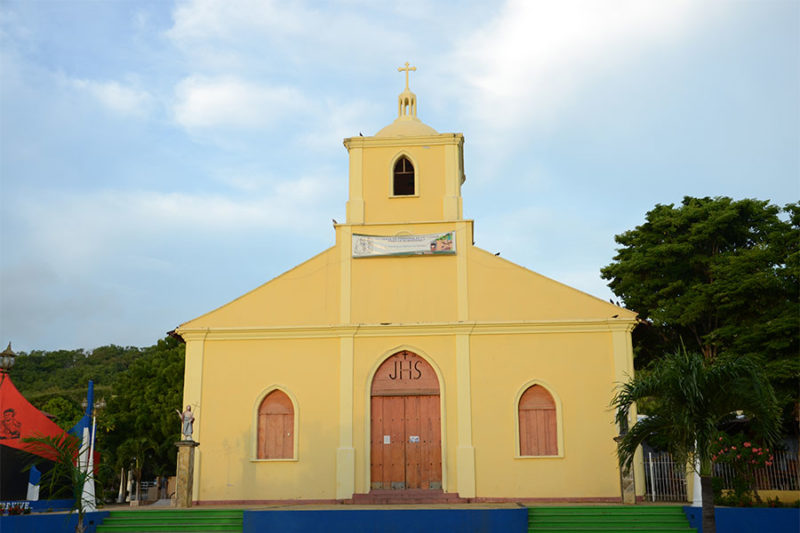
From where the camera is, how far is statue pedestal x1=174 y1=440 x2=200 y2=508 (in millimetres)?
18141

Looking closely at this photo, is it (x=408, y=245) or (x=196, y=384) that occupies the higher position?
(x=408, y=245)

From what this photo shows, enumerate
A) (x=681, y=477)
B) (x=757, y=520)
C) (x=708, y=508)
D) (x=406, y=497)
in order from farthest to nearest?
(x=681, y=477) < (x=406, y=497) < (x=757, y=520) < (x=708, y=508)

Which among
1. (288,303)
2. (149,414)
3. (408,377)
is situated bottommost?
(149,414)

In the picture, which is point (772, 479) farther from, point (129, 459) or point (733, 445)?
point (129, 459)

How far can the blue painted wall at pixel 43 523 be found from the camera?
14.7 metres

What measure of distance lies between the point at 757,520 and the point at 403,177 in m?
12.7

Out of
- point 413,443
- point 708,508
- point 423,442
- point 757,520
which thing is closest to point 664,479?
point 757,520

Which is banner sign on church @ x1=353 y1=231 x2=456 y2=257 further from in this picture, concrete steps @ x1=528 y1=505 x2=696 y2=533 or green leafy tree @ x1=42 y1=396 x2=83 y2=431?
green leafy tree @ x1=42 y1=396 x2=83 y2=431

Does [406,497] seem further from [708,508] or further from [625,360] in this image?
[708,508]

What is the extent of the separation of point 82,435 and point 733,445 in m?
16.4

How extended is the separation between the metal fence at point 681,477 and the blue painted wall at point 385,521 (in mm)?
7142

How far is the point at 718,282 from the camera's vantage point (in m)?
22.9

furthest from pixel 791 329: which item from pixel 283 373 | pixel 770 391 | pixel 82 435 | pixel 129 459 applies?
pixel 129 459

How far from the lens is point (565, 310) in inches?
797
